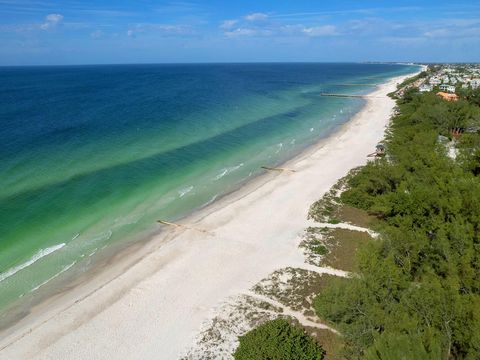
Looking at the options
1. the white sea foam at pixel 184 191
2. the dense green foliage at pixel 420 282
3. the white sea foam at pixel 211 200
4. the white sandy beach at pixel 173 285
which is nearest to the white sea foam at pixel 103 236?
the white sandy beach at pixel 173 285

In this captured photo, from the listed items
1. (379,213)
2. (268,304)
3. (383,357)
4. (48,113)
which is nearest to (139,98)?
(48,113)

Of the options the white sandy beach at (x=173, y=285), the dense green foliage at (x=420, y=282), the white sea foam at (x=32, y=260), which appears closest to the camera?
the dense green foliage at (x=420, y=282)

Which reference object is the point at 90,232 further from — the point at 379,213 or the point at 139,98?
the point at 139,98

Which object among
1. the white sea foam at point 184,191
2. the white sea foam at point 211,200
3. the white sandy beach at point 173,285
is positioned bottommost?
the white sandy beach at point 173,285

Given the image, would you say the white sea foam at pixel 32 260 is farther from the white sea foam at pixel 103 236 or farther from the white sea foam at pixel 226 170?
the white sea foam at pixel 226 170

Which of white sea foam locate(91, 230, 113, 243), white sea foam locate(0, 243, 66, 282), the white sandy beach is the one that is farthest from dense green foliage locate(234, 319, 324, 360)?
white sea foam locate(0, 243, 66, 282)

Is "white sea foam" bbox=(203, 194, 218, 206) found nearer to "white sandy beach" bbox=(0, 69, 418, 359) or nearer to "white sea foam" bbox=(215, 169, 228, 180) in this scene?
"white sandy beach" bbox=(0, 69, 418, 359)

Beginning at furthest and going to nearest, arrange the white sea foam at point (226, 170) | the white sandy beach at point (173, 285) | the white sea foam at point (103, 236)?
1. the white sea foam at point (226, 170)
2. the white sea foam at point (103, 236)
3. the white sandy beach at point (173, 285)
